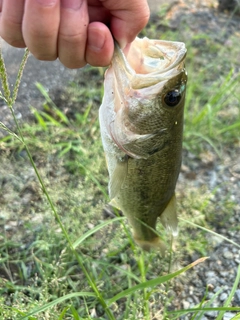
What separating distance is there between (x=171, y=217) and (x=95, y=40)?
1.04 m

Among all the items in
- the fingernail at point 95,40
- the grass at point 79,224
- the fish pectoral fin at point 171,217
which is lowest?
the grass at point 79,224

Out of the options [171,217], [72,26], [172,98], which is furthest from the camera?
[171,217]

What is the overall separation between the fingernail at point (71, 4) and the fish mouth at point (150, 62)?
271mm

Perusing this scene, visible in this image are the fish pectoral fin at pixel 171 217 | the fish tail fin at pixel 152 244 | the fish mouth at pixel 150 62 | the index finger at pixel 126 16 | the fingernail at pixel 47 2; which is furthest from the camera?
the fish tail fin at pixel 152 244

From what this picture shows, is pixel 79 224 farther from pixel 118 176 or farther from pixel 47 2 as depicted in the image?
pixel 47 2

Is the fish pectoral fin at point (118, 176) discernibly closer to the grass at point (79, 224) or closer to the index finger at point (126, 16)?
the grass at point (79, 224)

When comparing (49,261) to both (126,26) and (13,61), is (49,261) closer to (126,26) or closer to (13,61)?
(126,26)

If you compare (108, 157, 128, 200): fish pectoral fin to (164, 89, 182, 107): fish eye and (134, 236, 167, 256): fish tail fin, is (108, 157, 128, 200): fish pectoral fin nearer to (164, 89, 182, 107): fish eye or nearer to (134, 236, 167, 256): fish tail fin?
(164, 89, 182, 107): fish eye

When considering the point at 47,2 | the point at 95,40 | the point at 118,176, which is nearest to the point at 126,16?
the point at 95,40

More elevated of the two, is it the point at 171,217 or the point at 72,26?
the point at 72,26

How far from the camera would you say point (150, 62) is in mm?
1633

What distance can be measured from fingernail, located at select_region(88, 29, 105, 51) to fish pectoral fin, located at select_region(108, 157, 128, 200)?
23.2 inches

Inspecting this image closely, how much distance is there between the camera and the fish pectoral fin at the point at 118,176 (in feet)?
5.80

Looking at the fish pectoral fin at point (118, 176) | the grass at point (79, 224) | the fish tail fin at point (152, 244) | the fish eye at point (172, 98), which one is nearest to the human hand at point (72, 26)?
the fish eye at point (172, 98)
